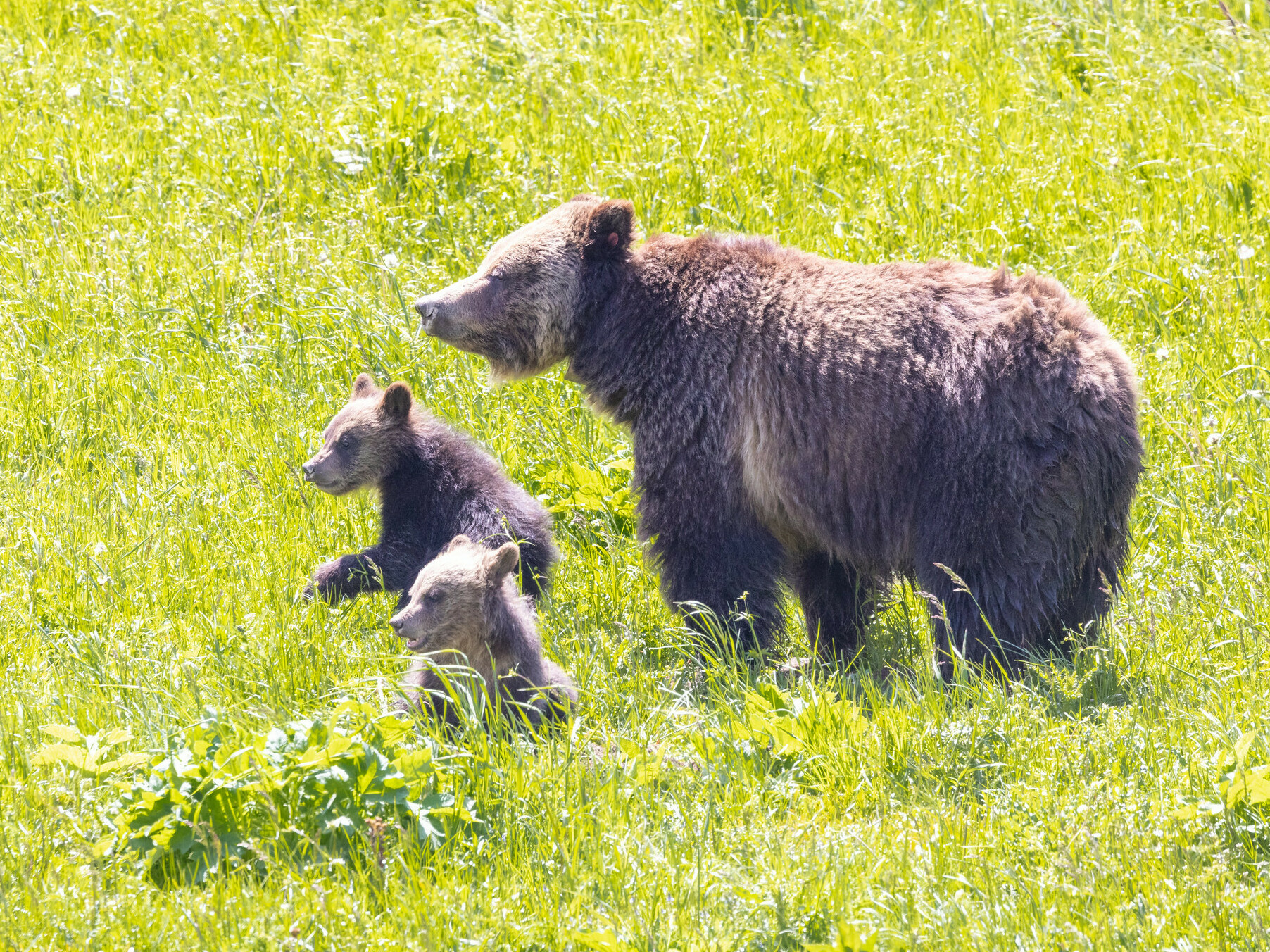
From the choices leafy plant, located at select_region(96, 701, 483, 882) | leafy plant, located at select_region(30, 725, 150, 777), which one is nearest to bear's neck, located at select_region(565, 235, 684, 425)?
leafy plant, located at select_region(96, 701, 483, 882)

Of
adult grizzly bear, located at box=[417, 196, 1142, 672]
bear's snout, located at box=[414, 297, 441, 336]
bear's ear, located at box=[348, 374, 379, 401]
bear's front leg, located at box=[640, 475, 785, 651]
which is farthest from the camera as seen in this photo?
bear's ear, located at box=[348, 374, 379, 401]

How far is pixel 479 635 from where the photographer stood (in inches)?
183

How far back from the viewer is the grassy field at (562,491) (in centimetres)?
356

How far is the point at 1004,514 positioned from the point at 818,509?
719mm

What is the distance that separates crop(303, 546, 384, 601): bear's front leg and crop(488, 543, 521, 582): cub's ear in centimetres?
97

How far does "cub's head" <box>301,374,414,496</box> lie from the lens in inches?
227

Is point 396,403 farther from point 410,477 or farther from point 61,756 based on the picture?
point 61,756

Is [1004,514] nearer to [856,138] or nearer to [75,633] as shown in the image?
[75,633]

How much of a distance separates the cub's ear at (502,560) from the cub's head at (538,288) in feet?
5.01

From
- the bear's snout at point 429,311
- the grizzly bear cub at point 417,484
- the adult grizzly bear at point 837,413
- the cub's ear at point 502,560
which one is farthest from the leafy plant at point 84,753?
the bear's snout at point 429,311

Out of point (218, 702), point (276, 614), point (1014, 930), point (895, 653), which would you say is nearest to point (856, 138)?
point (895, 653)

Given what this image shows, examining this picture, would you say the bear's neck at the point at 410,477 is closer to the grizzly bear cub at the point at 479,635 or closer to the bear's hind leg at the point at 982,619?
the grizzly bear cub at the point at 479,635

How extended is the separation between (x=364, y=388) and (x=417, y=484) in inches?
22.9

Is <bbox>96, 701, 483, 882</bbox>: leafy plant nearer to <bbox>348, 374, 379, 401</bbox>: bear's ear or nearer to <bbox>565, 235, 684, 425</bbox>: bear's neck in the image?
<bbox>565, 235, 684, 425</bbox>: bear's neck
